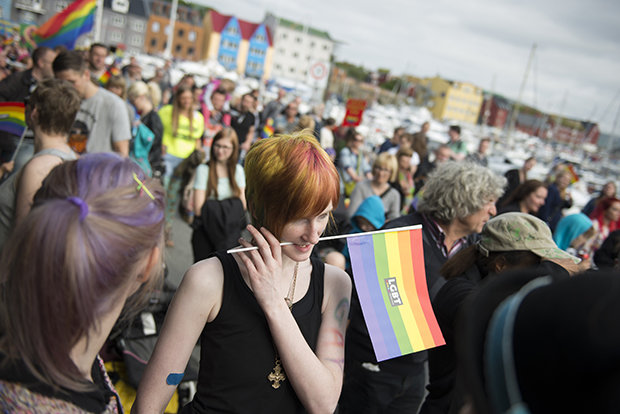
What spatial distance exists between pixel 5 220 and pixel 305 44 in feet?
286

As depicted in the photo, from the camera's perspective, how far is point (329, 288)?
1.81 m

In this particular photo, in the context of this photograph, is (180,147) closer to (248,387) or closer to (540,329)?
(248,387)

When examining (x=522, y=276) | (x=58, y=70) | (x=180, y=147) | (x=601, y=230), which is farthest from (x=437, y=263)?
(x=601, y=230)

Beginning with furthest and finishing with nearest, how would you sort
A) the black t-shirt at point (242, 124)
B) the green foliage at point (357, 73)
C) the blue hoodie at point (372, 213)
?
the green foliage at point (357, 73)
the black t-shirt at point (242, 124)
the blue hoodie at point (372, 213)

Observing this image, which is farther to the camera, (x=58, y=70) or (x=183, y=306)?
(x=58, y=70)

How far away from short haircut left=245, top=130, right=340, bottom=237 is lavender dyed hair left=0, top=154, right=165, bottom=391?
1.74 feet

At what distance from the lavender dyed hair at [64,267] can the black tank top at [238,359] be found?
0.44m

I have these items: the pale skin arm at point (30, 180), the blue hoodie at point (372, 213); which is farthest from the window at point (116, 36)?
the pale skin arm at point (30, 180)

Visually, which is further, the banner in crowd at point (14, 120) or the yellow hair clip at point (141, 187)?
the banner in crowd at point (14, 120)

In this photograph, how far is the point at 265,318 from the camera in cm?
160

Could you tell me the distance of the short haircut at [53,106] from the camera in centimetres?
261

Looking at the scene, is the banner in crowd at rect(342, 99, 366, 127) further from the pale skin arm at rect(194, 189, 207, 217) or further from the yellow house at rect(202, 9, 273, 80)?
the yellow house at rect(202, 9, 273, 80)

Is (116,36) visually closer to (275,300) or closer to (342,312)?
(342,312)

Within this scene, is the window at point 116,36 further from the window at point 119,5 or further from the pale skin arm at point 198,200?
the pale skin arm at point 198,200
